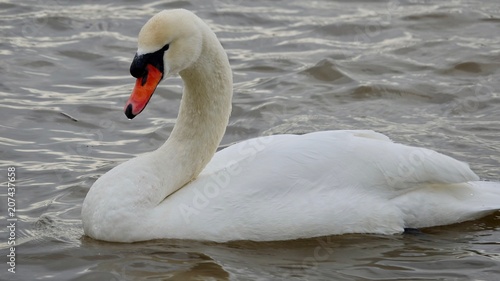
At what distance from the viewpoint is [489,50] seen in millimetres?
12359

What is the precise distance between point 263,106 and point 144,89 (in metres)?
3.74

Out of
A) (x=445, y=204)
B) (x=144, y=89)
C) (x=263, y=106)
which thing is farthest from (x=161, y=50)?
(x=263, y=106)

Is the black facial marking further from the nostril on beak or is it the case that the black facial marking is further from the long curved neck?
the long curved neck

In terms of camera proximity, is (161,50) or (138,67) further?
(161,50)

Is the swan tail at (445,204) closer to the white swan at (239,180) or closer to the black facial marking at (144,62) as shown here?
the white swan at (239,180)

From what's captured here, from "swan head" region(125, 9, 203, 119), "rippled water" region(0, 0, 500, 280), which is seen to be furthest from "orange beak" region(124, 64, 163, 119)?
"rippled water" region(0, 0, 500, 280)

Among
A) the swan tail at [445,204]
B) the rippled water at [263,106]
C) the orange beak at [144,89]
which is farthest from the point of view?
the swan tail at [445,204]

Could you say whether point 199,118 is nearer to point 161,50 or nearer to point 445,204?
point 161,50

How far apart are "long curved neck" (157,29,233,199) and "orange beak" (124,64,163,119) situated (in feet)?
1.33

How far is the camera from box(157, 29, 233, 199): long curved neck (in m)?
7.56

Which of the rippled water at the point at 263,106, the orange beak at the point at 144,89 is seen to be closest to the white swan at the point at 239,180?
the orange beak at the point at 144,89

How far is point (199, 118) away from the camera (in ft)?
25.5

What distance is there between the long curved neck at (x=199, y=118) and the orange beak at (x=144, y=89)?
1.33 ft

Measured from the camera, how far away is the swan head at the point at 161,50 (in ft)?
23.4
